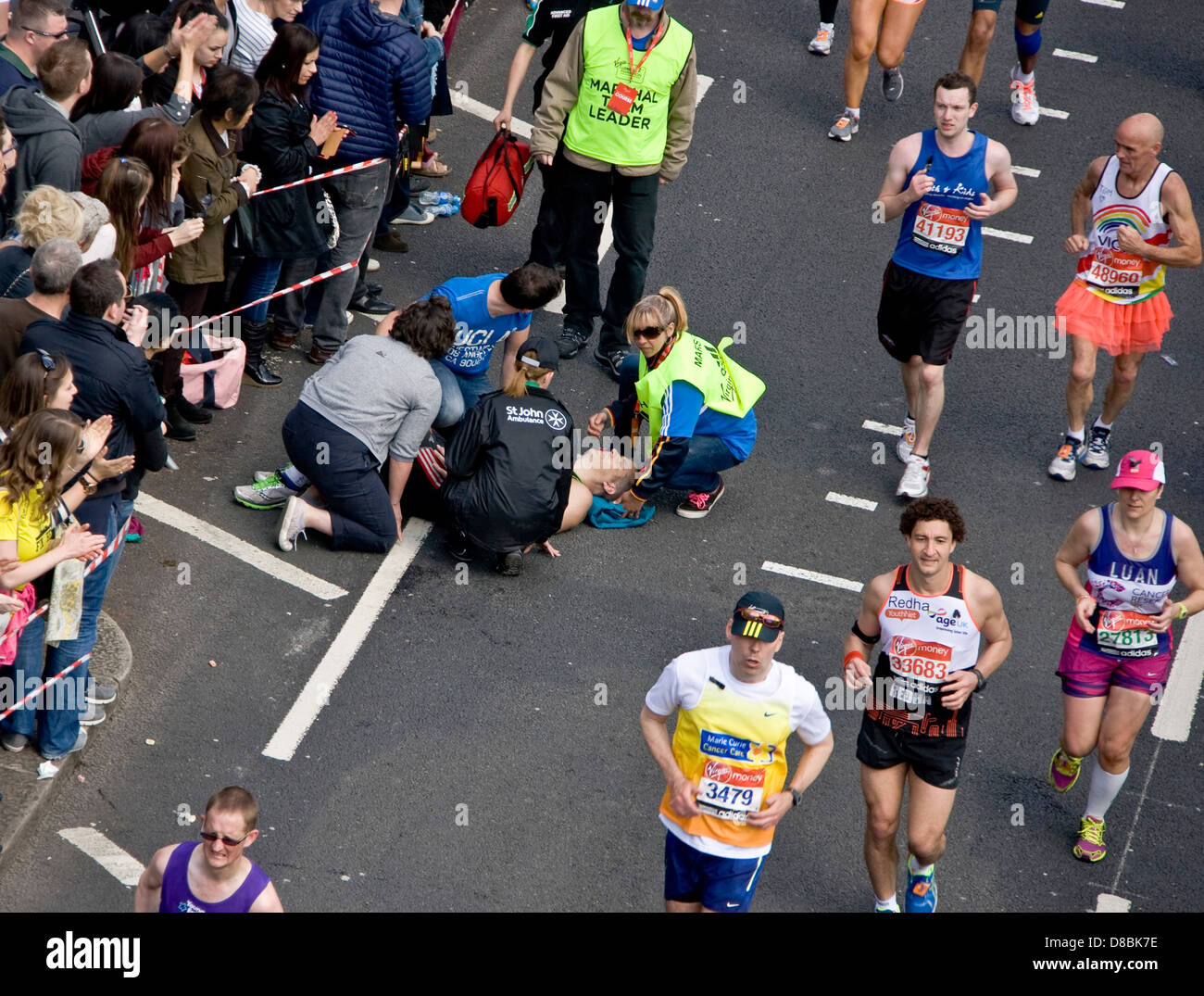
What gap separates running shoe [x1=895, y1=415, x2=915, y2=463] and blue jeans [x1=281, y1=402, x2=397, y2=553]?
3.31 m

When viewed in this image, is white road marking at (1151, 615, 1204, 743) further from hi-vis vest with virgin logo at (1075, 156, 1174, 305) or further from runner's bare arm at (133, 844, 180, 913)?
runner's bare arm at (133, 844, 180, 913)

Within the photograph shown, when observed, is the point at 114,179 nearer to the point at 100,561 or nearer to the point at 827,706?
the point at 100,561

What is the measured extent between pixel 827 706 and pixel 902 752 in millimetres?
1392

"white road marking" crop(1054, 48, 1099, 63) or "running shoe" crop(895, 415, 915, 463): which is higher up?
"white road marking" crop(1054, 48, 1099, 63)

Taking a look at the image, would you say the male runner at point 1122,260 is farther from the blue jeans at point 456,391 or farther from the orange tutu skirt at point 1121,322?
the blue jeans at point 456,391

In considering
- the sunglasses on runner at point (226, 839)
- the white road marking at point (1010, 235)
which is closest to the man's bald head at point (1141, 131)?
the white road marking at point (1010, 235)

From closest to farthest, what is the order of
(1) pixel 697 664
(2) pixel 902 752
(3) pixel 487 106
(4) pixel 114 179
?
(1) pixel 697 664, (2) pixel 902 752, (4) pixel 114 179, (3) pixel 487 106

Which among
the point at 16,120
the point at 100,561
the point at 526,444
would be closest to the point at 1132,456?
the point at 526,444

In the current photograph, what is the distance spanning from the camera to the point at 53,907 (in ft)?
20.9

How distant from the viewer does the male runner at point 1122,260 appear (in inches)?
358

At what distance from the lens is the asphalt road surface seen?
703 cm

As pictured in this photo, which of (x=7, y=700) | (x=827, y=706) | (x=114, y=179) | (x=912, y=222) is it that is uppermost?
(x=114, y=179)

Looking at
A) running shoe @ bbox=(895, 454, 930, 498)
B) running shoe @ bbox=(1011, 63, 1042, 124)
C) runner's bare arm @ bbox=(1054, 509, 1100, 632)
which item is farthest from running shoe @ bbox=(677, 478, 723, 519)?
running shoe @ bbox=(1011, 63, 1042, 124)

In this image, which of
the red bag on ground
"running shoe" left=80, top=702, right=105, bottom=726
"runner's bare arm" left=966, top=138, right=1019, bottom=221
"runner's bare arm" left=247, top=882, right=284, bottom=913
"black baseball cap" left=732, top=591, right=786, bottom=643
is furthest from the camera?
the red bag on ground
